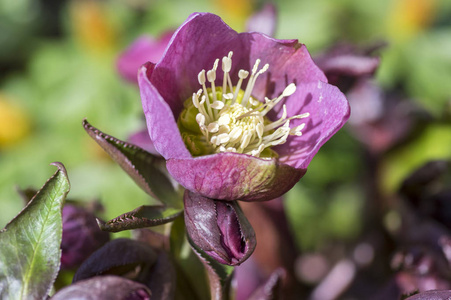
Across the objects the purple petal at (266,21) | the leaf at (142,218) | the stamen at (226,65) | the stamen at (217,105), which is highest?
the stamen at (226,65)

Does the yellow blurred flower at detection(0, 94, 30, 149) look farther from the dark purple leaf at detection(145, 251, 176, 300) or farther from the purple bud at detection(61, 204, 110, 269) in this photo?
the dark purple leaf at detection(145, 251, 176, 300)

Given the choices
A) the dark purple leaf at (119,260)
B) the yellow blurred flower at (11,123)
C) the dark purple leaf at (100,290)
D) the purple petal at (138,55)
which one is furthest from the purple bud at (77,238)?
the yellow blurred flower at (11,123)

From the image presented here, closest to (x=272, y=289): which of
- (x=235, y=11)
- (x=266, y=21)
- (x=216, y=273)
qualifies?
(x=216, y=273)

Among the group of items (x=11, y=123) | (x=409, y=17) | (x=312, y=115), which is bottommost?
(x=409, y=17)

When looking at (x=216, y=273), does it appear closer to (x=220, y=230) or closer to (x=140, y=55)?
(x=220, y=230)

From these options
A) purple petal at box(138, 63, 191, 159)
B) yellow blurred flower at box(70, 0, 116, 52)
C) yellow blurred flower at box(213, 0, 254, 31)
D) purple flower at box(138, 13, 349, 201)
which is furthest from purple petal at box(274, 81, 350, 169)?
yellow blurred flower at box(70, 0, 116, 52)

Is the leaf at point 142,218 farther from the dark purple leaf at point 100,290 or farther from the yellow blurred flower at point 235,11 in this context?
the yellow blurred flower at point 235,11
